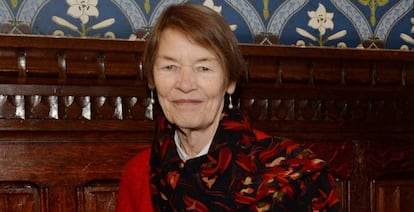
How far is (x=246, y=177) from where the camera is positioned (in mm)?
1264

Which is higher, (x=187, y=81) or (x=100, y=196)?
(x=187, y=81)

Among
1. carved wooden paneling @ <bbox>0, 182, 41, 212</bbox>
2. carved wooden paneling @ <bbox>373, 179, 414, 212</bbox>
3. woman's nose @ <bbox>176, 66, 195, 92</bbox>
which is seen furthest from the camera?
carved wooden paneling @ <bbox>373, 179, 414, 212</bbox>

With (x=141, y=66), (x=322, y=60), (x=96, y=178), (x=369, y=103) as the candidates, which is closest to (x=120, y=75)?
(x=141, y=66)

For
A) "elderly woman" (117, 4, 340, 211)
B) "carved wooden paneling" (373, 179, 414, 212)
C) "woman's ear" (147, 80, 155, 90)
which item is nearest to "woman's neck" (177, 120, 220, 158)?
"elderly woman" (117, 4, 340, 211)

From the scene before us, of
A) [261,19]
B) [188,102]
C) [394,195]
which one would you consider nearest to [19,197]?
[188,102]

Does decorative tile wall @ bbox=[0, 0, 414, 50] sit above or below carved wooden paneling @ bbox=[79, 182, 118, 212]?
above

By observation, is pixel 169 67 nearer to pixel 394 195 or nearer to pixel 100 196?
pixel 100 196

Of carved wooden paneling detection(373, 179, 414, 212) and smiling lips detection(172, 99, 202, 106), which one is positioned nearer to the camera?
smiling lips detection(172, 99, 202, 106)

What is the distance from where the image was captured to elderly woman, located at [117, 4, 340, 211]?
4.09 feet

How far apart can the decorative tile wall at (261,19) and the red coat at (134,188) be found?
0.34m

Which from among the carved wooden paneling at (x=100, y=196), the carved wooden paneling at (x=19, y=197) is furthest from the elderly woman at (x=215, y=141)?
the carved wooden paneling at (x=19, y=197)

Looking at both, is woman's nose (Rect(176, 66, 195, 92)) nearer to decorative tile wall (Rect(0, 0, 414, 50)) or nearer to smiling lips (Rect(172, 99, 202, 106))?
smiling lips (Rect(172, 99, 202, 106))

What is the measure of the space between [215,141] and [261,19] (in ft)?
1.44

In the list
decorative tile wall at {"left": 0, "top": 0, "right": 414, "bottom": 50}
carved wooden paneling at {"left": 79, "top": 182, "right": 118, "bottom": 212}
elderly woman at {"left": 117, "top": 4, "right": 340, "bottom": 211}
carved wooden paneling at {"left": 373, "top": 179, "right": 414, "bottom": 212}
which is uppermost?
decorative tile wall at {"left": 0, "top": 0, "right": 414, "bottom": 50}
